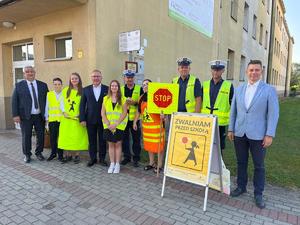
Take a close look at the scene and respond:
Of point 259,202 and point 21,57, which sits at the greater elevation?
point 21,57

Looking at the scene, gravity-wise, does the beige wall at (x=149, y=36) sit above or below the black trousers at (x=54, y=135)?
above

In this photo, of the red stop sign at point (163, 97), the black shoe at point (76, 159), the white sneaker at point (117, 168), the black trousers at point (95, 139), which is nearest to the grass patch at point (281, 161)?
the white sneaker at point (117, 168)

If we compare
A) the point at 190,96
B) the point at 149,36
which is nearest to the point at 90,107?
the point at 190,96

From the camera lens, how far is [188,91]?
453 centimetres

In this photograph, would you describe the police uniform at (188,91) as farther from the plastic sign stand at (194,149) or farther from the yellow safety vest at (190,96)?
the plastic sign stand at (194,149)

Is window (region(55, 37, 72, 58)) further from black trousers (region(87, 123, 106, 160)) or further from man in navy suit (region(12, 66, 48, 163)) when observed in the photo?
black trousers (region(87, 123, 106, 160))

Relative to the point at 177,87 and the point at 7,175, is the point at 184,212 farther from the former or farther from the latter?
the point at 7,175

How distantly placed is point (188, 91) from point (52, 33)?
4.17 meters

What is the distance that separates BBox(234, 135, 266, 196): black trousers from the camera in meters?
3.65

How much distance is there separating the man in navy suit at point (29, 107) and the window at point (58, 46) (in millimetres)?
1549

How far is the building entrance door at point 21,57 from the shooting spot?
8062 millimetres

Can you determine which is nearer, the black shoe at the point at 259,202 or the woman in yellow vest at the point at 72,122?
the black shoe at the point at 259,202

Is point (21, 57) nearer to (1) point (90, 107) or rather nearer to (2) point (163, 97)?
(1) point (90, 107)

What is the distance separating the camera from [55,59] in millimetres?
6699
